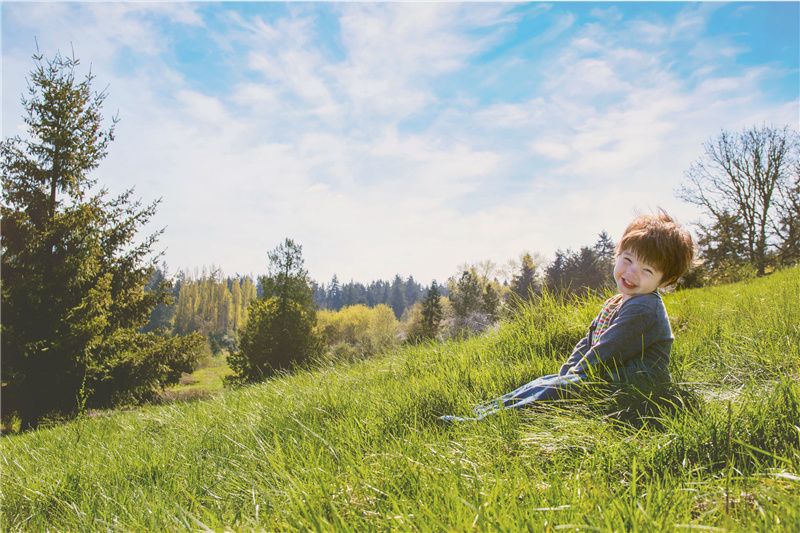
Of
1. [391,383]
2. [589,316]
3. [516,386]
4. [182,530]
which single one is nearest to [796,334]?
[589,316]

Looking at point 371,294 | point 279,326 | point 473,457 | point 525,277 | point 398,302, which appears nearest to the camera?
point 473,457

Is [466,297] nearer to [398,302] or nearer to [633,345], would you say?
[633,345]

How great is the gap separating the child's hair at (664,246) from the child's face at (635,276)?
0.03 metres

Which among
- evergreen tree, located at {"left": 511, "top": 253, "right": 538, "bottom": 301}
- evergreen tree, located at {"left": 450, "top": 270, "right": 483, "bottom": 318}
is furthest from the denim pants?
evergreen tree, located at {"left": 511, "top": 253, "right": 538, "bottom": 301}

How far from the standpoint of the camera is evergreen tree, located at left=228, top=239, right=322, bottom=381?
20.2 metres

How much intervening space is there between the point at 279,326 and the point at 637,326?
20141 mm

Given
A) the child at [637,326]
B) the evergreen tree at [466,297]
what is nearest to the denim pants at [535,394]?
the child at [637,326]

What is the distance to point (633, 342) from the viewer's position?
8.43 feet

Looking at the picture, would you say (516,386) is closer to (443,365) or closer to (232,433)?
(443,365)

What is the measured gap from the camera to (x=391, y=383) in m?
3.28

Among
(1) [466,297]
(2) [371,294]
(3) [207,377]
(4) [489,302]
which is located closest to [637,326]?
(4) [489,302]

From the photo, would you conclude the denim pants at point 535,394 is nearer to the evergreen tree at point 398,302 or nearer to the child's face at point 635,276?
the child's face at point 635,276

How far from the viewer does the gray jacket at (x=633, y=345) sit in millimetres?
2547

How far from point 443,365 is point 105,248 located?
13424mm
